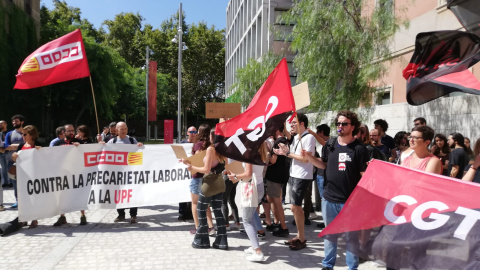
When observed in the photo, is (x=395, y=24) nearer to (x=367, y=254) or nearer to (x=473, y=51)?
(x=473, y=51)

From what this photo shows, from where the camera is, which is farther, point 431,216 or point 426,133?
point 426,133

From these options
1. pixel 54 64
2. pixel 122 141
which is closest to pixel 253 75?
pixel 122 141

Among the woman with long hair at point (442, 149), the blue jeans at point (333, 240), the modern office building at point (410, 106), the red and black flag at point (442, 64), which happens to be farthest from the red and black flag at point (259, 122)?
the modern office building at point (410, 106)

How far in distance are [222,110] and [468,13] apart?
14.1ft

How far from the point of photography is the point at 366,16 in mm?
10812

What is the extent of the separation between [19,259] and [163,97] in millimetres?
38239

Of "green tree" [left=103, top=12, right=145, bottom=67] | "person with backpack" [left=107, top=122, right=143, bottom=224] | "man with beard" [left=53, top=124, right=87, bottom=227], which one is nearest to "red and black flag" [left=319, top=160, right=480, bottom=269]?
"person with backpack" [left=107, top=122, right=143, bottom=224]

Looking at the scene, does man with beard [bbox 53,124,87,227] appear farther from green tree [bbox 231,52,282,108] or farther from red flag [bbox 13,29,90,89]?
green tree [bbox 231,52,282,108]

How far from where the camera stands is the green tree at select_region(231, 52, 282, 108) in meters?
20.5

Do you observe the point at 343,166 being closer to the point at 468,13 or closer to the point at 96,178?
the point at 468,13

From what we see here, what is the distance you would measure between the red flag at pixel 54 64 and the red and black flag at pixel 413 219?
220 inches

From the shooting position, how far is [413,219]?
287cm

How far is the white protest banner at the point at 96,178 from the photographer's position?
6055mm

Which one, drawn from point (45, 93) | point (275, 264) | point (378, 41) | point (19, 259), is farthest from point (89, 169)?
point (45, 93)
